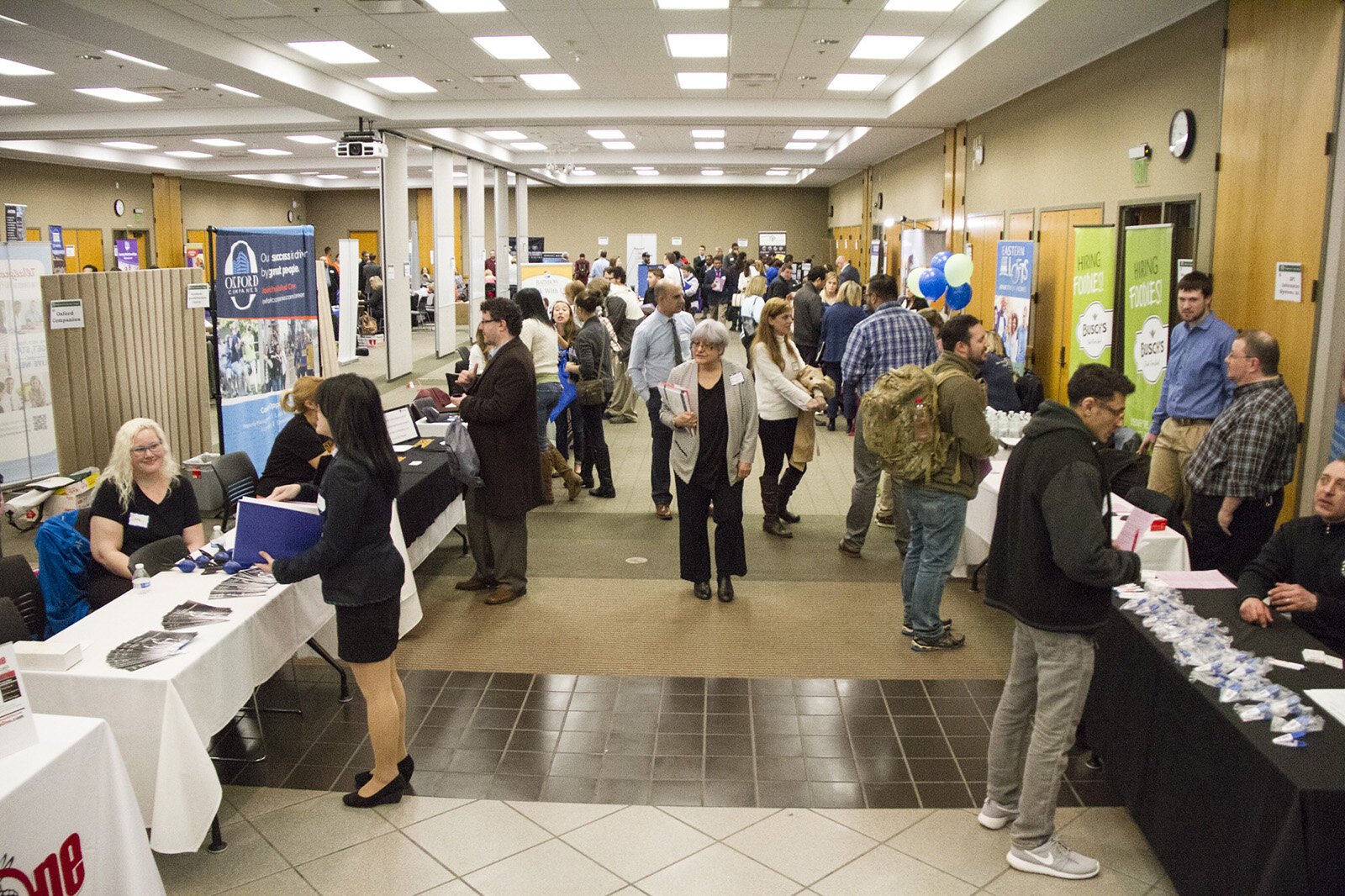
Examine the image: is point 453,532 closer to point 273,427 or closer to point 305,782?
point 273,427

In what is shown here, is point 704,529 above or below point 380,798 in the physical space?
above

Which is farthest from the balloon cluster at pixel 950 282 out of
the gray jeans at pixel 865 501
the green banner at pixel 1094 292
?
the gray jeans at pixel 865 501

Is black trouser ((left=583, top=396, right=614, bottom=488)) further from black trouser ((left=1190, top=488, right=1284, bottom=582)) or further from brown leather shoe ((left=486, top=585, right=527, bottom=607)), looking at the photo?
black trouser ((left=1190, top=488, right=1284, bottom=582))

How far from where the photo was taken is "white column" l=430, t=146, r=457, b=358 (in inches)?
635

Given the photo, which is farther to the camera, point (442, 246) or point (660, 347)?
point (442, 246)

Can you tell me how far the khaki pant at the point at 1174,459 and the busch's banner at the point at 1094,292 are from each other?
4.22ft

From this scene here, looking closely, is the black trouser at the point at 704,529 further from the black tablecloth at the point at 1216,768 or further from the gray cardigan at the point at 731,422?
the black tablecloth at the point at 1216,768

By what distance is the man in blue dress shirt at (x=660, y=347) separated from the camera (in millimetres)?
6688

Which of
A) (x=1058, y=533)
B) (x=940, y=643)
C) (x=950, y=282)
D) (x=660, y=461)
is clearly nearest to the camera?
(x=1058, y=533)

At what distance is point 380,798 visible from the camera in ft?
11.6

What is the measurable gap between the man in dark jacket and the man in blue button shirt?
2.66m

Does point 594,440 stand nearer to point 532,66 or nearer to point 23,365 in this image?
point 23,365

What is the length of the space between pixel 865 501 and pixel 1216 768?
3547 millimetres

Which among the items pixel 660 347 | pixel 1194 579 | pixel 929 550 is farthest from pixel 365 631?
pixel 660 347
